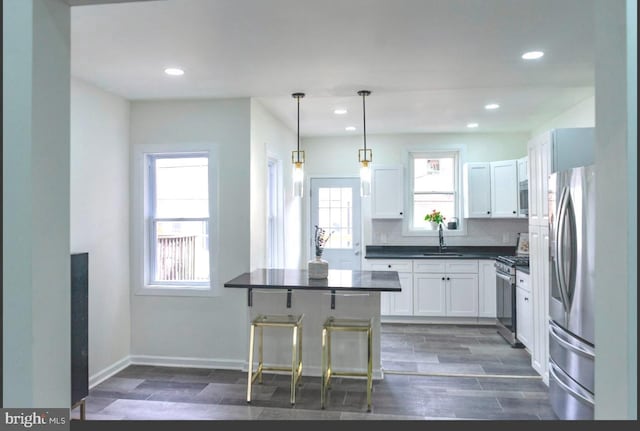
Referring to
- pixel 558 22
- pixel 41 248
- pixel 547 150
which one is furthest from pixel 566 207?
pixel 41 248

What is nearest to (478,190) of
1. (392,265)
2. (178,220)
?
(392,265)

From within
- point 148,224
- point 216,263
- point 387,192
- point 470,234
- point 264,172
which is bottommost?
point 216,263

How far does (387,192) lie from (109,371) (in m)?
4.20

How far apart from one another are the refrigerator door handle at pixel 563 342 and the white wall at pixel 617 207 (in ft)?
5.46

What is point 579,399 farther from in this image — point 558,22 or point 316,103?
point 316,103

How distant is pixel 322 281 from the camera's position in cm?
362

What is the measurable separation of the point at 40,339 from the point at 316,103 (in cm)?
373

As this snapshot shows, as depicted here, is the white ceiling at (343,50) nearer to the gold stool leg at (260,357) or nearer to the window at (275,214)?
the window at (275,214)

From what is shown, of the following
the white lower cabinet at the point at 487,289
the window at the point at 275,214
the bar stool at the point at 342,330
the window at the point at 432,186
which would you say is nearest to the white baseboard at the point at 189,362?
the bar stool at the point at 342,330

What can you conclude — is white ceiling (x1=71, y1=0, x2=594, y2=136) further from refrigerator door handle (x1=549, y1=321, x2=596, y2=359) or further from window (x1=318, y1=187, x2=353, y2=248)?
window (x1=318, y1=187, x2=353, y2=248)

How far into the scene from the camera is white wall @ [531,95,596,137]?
170 inches

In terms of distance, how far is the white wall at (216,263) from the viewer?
13.8 feet

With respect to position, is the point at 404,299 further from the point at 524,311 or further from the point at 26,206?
the point at 26,206

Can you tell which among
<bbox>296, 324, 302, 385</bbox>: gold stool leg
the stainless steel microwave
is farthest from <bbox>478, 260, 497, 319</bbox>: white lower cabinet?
<bbox>296, 324, 302, 385</bbox>: gold stool leg
